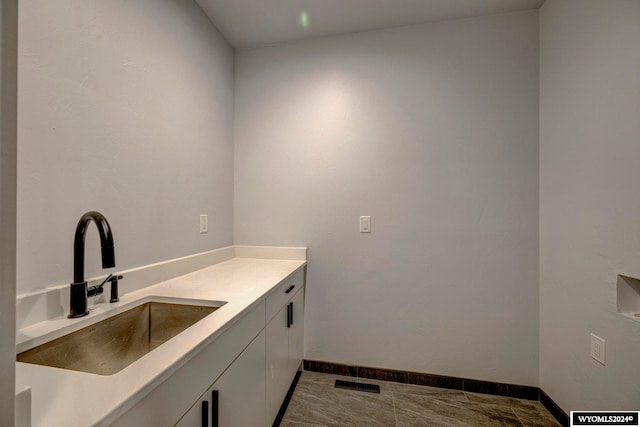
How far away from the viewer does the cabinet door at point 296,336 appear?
5.96ft

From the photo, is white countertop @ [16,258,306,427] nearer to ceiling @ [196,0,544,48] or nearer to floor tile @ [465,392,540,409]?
floor tile @ [465,392,540,409]

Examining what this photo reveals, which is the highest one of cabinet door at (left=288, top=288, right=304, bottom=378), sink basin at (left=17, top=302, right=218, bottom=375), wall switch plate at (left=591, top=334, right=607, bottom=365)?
sink basin at (left=17, top=302, right=218, bottom=375)

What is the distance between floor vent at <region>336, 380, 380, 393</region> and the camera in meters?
1.90

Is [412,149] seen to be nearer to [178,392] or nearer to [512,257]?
[512,257]

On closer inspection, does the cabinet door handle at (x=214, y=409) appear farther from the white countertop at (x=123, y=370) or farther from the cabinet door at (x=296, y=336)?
the cabinet door at (x=296, y=336)

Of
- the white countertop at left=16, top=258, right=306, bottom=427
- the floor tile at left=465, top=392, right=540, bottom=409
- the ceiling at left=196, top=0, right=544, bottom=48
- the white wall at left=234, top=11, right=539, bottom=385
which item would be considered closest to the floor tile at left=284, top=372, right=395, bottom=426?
the white wall at left=234, top=11, right=539, bottom=385

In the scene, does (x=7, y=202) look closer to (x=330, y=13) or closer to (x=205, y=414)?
(x=205, y=414)

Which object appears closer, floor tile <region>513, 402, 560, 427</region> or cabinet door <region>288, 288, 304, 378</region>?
floor tile <region>513, 402, 560, 427</region>

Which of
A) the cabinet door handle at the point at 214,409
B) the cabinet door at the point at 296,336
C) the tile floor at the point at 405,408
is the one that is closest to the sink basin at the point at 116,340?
the cabinet door handle at the point at 214,409

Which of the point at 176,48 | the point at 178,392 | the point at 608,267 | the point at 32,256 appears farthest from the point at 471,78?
the point at 32,256

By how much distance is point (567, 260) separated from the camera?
159 cm

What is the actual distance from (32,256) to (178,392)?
70cm

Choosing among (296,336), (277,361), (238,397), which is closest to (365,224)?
(296,336)

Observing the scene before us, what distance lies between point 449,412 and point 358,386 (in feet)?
1.88
